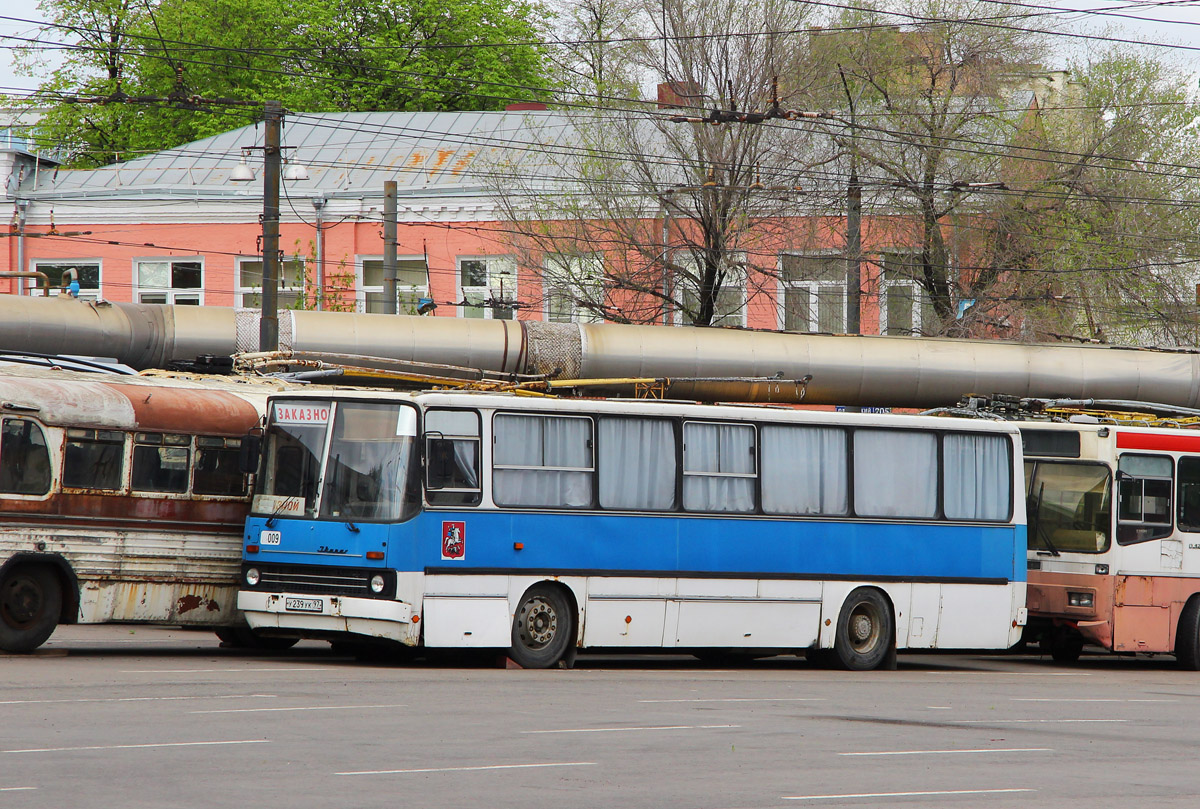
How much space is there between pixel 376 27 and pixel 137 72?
7.74 meters

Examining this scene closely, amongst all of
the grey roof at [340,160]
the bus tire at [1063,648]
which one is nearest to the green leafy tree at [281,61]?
the grey roof at [340,160]

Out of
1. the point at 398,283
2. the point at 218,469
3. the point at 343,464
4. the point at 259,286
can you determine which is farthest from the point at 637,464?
the point at 259,286

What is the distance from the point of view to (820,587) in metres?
19.1

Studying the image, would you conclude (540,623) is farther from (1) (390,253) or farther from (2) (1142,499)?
(1) (390,253)

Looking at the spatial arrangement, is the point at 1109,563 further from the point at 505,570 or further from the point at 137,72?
the point at 137,72

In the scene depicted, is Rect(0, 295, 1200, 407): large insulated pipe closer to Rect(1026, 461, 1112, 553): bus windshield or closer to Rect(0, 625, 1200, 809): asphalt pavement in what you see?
Rect(1026, 461, 1112, 553): bus windshield

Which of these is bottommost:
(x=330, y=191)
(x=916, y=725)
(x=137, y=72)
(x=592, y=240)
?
(x=916, y=725)

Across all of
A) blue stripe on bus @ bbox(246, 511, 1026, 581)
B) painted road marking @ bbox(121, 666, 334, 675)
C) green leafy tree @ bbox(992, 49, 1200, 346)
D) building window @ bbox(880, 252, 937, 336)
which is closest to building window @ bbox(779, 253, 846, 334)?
building window @ bbox(880, 252, 937, 336)

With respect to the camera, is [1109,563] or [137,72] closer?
[1109,563]

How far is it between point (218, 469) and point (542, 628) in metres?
3.66

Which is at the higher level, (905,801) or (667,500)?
(667,500)

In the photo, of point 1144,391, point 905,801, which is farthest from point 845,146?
point 905,801

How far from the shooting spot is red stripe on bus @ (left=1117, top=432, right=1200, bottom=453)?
21500 millimetres

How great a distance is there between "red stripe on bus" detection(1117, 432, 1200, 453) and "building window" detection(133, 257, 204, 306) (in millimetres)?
27217
